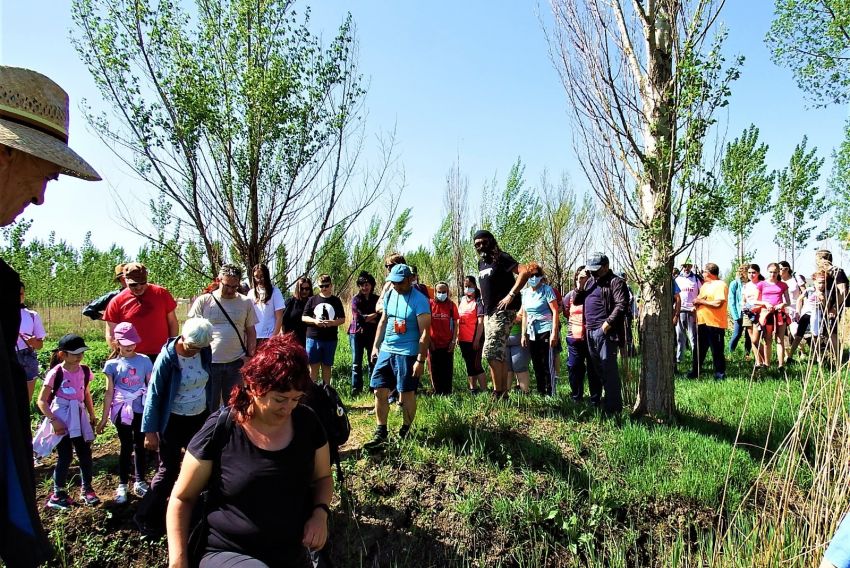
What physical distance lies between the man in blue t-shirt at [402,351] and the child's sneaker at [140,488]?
6.43 ft

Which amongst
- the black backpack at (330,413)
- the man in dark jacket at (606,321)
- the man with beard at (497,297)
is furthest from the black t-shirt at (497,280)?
the black backpack at (330,413)

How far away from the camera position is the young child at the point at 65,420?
461cm

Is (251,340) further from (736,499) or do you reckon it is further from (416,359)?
(736,499)

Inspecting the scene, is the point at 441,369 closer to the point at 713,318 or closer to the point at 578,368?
the point at 578,368

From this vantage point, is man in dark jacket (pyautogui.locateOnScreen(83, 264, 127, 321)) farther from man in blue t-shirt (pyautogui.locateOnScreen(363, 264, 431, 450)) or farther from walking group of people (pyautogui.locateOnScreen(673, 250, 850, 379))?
walking group of people (pyautogui.locateOnScreen(673, 250, 850, 379))

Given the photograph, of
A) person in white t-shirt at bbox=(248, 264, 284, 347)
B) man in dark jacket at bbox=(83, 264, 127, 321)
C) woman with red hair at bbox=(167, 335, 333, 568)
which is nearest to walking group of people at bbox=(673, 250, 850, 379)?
person in white t-shirt at bbox=(248, 264, 284, 347)

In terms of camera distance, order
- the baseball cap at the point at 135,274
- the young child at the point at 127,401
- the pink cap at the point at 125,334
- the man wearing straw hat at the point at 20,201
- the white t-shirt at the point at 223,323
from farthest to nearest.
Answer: the white t-shirt at the point at 223,323 < the baseball cap at the point at 135,274 < the pink cap at the point at 125,334 < the young child at the point at 127,401 < the man wearing straw hat at the point at 20,201

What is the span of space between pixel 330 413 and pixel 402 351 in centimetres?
189

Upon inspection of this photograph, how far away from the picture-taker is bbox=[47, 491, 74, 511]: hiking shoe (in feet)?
15.0

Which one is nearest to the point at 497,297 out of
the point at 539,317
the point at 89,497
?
the point at 539,317

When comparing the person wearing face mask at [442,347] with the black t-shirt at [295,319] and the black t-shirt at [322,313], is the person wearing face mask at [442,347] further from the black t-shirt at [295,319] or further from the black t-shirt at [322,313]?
the black t-shirt at [295,319]

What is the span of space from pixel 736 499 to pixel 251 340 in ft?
15.8

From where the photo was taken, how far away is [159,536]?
4.49 m

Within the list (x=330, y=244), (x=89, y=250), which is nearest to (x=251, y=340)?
(x=330, y=244)
